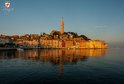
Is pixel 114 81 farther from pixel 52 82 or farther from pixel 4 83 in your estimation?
pixel 4 83

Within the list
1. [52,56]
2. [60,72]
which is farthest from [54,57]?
[60,72]

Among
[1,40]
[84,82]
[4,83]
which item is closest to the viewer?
[4,83]

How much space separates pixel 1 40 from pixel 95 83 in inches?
7150

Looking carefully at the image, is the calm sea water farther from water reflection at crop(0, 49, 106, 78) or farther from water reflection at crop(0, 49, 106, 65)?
water reflection at crop(0, 49, 106, 65)

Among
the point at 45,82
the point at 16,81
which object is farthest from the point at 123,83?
the point at 16,81

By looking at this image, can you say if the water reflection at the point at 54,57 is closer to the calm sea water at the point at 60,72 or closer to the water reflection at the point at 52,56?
the water reflection at the point at 52,56

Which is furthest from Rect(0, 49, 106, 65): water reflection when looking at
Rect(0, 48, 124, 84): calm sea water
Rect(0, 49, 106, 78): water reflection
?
Rect(0, 48, 124, 84): calm sea water

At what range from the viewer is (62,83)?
83.9 ft

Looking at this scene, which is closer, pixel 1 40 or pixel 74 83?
pixel 74 83

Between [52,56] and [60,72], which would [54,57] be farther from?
[60,72]

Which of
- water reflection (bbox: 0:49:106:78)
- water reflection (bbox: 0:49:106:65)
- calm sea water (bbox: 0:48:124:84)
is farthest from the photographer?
water reflection (bbox: 0:49:106:65)

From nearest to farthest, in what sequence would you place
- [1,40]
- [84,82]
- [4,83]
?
[4,83] < [84,82] < [1,40]

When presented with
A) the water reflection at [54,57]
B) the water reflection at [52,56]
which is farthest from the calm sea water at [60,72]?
the water reflection at [52,56]

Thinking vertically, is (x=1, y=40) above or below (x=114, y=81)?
above
